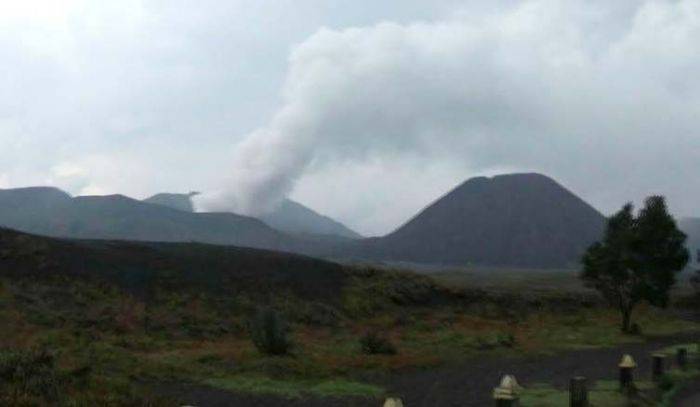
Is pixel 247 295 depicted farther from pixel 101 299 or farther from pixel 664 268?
pixel 664 268

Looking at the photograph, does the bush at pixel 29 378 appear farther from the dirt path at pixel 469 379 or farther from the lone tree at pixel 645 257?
the lone tree at pixel 645 257

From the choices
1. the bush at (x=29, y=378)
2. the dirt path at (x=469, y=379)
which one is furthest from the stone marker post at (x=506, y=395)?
the dirt path at (x=469, y=379)

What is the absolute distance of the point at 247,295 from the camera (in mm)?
47625

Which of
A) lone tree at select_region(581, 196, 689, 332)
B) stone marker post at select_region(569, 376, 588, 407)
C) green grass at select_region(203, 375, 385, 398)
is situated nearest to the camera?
stone marker post at select_region(569, 376, 588, 407)

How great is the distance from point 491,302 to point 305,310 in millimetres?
15899

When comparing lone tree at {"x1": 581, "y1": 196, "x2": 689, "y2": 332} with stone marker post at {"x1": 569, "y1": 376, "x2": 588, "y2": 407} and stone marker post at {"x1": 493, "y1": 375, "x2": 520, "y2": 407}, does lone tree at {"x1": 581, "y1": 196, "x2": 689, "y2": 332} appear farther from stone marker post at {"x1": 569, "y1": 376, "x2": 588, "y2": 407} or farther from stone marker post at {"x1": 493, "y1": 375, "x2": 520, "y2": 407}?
stone marker post at {"x1": 493, "y1": 375, "x2": 520, "y2": 407}

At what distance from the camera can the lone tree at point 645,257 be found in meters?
42.0

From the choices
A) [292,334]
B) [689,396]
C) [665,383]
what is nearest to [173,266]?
[292,334]

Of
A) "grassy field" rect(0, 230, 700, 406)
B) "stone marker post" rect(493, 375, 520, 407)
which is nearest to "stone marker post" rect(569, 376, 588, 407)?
"stone marker post" rect(493, 375, 520, 407)

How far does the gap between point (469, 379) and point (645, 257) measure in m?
22.5

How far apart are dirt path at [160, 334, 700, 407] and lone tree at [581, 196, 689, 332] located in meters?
10.2

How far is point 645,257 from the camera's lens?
42250mm

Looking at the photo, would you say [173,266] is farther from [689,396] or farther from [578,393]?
[578,393]

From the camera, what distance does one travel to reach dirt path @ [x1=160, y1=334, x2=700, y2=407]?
744 inches
